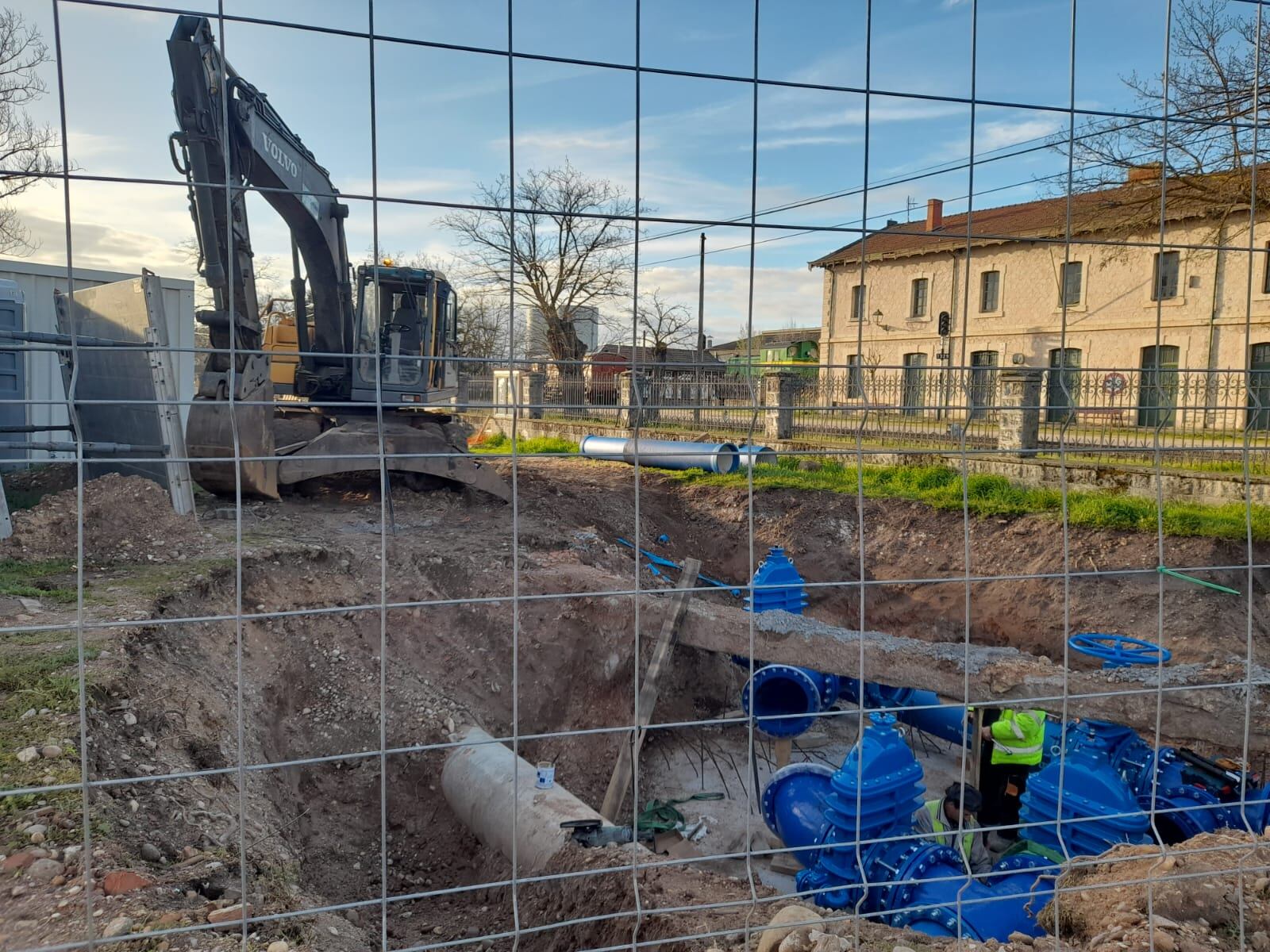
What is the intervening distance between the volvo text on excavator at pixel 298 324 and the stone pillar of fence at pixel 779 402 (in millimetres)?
3398

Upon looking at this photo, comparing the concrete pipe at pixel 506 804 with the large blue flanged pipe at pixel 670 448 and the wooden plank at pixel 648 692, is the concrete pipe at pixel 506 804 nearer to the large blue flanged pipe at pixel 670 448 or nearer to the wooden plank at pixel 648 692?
the wooden plank at pixel 648 692

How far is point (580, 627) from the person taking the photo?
314 inches

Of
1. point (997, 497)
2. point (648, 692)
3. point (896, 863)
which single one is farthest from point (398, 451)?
point (997, 497)

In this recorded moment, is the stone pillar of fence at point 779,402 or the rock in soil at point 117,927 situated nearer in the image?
the rock in soil at point 117,927

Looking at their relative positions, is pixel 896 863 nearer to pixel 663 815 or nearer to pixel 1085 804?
pixel 1085 804

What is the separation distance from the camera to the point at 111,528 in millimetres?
6723

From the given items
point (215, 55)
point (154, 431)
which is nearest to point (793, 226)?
point (154, 431)

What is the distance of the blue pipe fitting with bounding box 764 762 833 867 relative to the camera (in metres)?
4.91

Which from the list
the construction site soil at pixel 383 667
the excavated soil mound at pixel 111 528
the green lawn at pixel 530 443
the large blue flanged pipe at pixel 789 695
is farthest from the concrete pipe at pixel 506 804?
the green lawn at pixel 530 443

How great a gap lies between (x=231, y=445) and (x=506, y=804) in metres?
5.83

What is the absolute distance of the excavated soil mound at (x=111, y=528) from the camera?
253 inches

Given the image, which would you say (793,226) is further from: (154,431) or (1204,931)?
(154,431)

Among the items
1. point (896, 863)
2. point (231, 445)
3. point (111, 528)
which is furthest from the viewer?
point (231, 445)

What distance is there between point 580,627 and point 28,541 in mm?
4219
